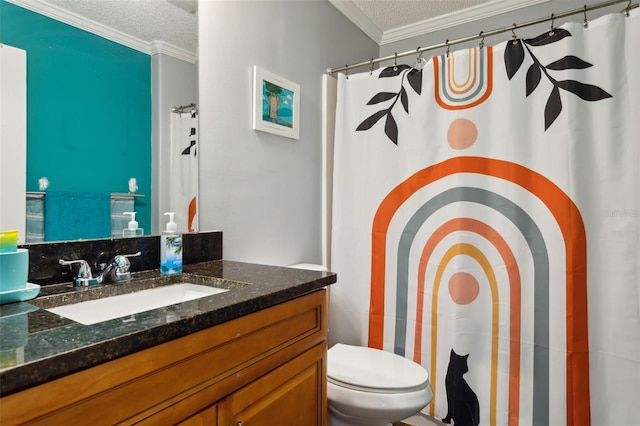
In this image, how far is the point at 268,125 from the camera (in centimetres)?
176

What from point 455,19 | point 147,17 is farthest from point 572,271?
point 147,17

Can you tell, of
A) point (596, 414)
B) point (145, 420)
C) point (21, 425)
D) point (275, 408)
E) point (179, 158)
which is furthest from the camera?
point (596, 414)

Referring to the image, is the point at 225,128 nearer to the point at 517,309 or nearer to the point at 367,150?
the point at 367,150

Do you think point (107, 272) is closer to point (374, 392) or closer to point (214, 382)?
point (214, 382)

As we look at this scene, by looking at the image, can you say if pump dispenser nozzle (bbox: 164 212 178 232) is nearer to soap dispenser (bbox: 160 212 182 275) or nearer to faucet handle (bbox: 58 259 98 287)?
soap dispenser (bbox: 160 212 182 275)

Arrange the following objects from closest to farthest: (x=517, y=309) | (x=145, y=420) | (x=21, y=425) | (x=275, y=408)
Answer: (x=21, y=425) → (x=145, y=420) → (x=275, y=408) → (x=517, y=309)

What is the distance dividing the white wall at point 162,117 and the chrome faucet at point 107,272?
0.19 meters

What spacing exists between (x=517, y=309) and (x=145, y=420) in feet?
5.15

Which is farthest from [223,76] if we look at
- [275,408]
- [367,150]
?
[275,408]

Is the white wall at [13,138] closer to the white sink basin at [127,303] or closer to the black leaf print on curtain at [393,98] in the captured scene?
the white sink basin at [127,303]

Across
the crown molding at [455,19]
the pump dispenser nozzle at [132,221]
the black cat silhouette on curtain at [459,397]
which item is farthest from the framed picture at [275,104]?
the black cat silhouette on curtain at [459,397]

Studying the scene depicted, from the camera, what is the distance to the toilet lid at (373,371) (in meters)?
1.42

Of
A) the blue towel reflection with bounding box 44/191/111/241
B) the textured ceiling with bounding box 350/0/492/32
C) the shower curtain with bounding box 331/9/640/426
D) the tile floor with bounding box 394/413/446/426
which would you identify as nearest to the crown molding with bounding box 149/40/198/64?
the blue towel reflection with bounding box 44/191/111/241

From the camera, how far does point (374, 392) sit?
4.57 ft
